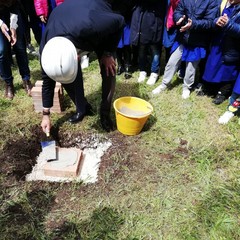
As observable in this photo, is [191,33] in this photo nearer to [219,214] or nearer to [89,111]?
[89,111]

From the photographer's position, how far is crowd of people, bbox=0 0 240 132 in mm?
2213

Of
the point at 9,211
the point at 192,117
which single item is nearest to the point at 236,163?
the point at 192,117

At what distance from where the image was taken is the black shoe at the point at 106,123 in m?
3.14

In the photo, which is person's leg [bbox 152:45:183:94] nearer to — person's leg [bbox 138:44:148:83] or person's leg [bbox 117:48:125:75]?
person's leg [bbox 138:44:148:83]

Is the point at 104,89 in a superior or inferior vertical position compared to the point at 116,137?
superior

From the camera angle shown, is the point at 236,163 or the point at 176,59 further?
the point at 176,59

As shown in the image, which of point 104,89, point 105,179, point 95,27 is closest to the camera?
point 95,27

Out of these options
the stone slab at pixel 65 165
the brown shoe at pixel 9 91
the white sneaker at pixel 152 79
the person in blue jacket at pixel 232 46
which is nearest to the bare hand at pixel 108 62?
the stone slab at pixel 65 165

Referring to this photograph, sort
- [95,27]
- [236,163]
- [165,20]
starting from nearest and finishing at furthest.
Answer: [95,27]
[236,163]
[165,20]

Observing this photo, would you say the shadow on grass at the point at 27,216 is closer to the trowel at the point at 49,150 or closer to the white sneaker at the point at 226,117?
the trowel at the point at 49,150

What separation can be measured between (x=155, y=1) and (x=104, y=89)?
1.50 metres

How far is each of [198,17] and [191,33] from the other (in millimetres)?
197

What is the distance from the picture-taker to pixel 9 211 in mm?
2279

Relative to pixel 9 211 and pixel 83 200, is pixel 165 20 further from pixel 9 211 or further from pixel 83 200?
pixel 9 211
